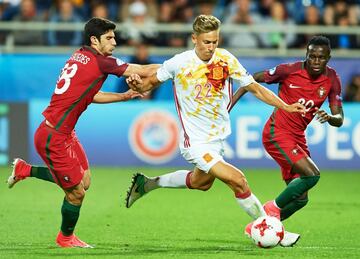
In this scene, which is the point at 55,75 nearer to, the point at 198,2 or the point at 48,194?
the point at 198,2

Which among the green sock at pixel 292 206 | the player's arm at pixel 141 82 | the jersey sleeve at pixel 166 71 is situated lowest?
the green sock at pixel 292 206

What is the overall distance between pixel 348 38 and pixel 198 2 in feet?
10.3

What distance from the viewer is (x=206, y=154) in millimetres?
9414

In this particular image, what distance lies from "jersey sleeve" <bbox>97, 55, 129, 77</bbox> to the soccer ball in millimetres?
1908

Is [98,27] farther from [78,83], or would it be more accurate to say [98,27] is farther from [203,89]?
[203,89]

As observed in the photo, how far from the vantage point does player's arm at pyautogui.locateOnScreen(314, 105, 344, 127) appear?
947 centimetres

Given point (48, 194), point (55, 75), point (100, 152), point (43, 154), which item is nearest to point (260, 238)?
point (43, 154)

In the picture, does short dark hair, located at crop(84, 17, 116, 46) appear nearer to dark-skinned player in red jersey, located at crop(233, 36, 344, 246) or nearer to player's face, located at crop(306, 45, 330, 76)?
dark-skinned player in red jersey, located at crop(233, 36, 344, 246)

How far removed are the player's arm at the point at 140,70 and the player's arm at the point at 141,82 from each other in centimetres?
4

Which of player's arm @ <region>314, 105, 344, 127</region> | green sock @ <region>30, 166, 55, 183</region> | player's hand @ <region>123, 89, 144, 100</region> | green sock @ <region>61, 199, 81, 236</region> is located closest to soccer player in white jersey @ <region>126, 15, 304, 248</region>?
player's hand @ <region>123, 89, 144, 100</region>

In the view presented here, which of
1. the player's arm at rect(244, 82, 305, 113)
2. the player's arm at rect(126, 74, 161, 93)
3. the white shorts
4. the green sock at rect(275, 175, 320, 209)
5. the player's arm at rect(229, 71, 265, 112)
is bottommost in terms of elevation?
the green sock at rect(275, 175, 320, 209)

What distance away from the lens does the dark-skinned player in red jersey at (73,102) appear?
9352 millimetres

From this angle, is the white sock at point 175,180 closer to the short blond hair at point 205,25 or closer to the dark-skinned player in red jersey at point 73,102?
the dark-skinned player in red jersey at point 73,102

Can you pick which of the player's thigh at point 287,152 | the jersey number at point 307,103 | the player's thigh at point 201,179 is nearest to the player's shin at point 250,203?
the player's thigh at point 201,179
